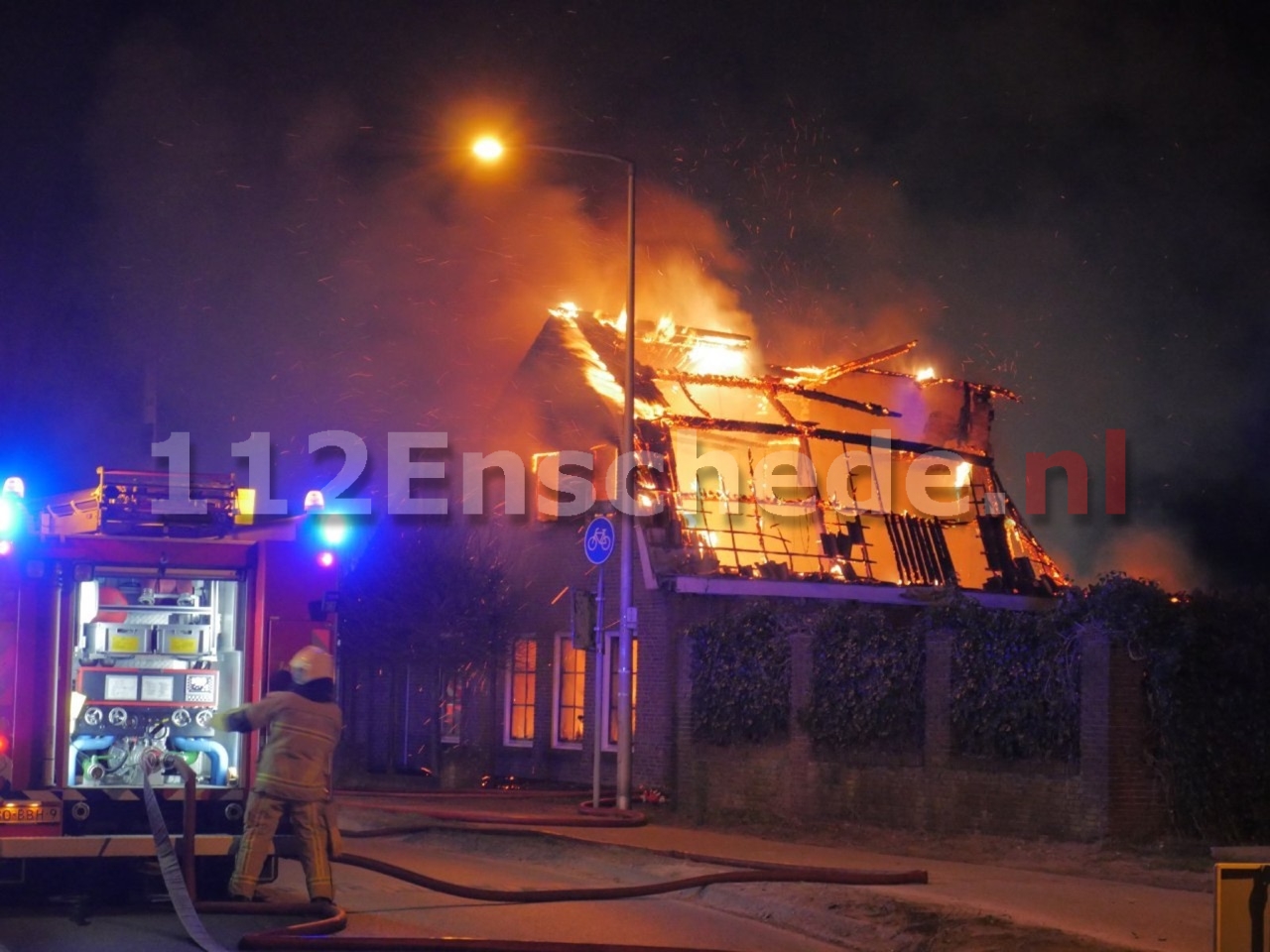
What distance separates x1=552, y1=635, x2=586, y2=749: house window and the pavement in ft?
21.0

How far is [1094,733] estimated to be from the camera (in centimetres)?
1328

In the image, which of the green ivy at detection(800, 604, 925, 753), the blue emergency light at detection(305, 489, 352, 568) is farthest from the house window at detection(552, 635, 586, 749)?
the blue emergency light at detection(305, 489, 352, 568)

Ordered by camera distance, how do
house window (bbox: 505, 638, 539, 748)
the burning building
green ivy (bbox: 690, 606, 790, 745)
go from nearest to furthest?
green ivy (bbox: 690, 606, 790, 745) < the burning building < house window (bbox: 505, 638, 539, 748)

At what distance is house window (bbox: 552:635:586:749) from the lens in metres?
22.0

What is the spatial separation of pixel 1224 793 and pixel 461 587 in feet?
36.9

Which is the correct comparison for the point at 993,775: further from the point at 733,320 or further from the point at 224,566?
the point at 733,320

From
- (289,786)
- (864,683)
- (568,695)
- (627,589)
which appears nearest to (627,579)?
(627,589)

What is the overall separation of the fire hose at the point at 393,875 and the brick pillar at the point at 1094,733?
98.9 inches

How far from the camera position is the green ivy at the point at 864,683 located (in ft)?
50.3

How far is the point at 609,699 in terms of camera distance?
69.6 feet

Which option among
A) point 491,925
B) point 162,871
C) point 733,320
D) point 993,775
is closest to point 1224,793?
point 993,775

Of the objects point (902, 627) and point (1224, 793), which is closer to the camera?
point (1224, 793)

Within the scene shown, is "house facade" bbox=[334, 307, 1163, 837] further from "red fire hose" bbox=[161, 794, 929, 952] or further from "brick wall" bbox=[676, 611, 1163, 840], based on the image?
"red fire hose" bbox=[161, 794, 929, 952]

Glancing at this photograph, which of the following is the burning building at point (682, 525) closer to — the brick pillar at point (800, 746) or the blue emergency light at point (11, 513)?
the brick pillar at point (800, 746)
